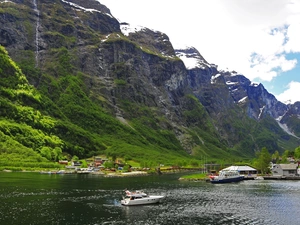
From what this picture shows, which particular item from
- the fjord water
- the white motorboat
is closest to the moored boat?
the fjord water

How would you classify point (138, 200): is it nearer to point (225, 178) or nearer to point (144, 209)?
point (144, 209)

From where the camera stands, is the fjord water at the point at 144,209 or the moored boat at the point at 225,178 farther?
the moored boat at the point at 225,178

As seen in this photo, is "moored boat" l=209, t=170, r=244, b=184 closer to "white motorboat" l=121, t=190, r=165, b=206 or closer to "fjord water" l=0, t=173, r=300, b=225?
"fjord water" l=0, t=173, r=300, b=225

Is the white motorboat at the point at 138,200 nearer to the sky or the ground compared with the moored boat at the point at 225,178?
nearer to the ground

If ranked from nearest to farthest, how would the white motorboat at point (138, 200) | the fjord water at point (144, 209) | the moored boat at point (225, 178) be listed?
the fjord water at point (144, 209) → the white motorboat at point (138, 200) → the moored boat at point (225, 178)

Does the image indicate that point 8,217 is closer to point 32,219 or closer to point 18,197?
point 32,219

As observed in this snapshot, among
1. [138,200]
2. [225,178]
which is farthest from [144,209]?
[225,178]

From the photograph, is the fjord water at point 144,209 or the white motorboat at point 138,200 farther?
the white motorboat at point 138,200

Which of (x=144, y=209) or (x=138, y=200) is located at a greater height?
(x=138, y=200)

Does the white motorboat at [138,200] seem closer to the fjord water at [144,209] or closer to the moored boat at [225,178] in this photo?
the fjord water at [144,209]

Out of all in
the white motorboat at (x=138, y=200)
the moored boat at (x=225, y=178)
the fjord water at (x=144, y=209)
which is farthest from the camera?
the moored boat at (x=225, y=178)

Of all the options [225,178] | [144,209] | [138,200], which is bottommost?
[144,209]

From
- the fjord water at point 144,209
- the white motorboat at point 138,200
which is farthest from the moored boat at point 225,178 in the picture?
the white motorboat at point 138,200

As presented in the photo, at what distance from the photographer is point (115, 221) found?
2933 inches
